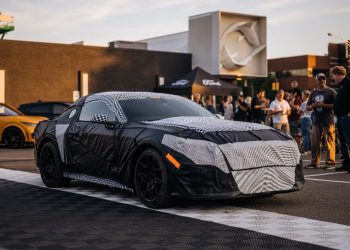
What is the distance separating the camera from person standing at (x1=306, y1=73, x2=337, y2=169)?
1188cm

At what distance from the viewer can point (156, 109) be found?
8133 mm

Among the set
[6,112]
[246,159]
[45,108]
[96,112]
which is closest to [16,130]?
[6,112]

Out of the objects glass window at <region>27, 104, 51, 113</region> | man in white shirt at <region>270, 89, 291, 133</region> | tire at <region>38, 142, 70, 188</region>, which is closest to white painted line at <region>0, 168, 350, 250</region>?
tire at <region>38, 142, 70, 188</region>

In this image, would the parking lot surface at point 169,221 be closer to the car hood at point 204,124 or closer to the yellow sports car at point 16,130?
the car hood at point 204,124

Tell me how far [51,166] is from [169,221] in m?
3.39

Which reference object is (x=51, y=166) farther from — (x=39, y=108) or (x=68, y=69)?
(x=68, y=69)

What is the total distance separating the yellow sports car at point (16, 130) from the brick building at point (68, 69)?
57.7 ft

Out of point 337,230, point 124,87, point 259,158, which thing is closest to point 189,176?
point 259,158

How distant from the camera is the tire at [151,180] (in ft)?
22.5

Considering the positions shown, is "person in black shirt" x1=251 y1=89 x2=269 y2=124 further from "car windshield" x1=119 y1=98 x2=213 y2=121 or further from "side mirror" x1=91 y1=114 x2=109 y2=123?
"side mirror" x1=91 y1=114 x2=109 y2=123

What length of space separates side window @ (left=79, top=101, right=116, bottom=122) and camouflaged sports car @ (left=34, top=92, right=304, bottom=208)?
2cm

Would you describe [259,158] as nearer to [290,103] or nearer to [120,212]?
[120,212]

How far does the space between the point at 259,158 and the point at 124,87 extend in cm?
3567

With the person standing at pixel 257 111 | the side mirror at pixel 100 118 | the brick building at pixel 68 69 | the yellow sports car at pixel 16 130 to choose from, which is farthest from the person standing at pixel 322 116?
the brick building at pixel 68 69
